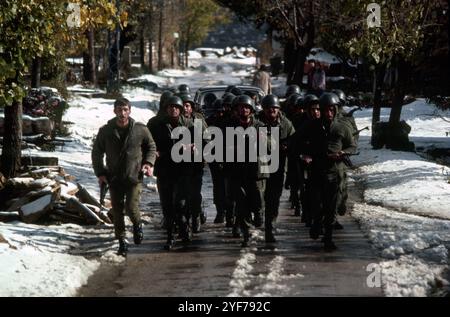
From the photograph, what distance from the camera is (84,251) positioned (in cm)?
977

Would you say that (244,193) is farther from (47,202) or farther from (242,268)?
(47,202)

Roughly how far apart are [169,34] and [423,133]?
3647 centimetres

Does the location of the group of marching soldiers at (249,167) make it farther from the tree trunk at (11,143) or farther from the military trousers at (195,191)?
the tree trunk at (11,143)

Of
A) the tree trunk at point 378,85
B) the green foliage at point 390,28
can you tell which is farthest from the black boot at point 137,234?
the tree trunk at point 378,85

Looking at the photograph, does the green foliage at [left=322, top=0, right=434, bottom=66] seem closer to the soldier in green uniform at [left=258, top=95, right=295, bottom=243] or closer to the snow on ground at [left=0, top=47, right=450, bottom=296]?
the soldier in green uniform at [left=258, top=95, right=295, bottom=243]

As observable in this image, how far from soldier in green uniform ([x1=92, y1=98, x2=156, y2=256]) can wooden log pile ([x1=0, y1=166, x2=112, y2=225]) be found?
77.3 inches

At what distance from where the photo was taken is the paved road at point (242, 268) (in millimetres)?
7785

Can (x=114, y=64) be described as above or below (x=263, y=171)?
below

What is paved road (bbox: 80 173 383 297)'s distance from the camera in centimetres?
779

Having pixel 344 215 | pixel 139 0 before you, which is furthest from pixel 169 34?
pixel 344 215

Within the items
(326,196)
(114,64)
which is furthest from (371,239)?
(114,64)

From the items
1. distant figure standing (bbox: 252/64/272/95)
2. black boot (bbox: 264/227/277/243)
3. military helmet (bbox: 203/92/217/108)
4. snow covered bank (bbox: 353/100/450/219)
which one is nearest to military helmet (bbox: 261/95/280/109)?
black boot (bbox: 264/227/277/243)

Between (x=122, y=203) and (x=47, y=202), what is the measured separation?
A: 7.14ft

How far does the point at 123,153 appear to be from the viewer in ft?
31.2
